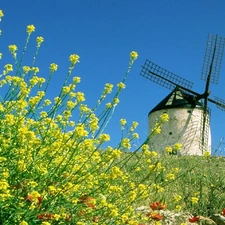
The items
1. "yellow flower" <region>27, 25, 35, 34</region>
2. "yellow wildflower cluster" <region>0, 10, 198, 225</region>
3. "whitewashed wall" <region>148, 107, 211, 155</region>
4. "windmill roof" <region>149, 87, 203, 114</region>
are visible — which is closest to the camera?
"yellow wildflower cluster" <region>0, 10, 198, 225</region>

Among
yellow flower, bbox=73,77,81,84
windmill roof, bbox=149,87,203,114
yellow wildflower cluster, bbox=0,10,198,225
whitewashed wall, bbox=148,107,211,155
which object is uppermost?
windmill roof, bbox=149,87,203,114

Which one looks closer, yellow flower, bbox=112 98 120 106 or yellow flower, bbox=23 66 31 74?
yellow flower, bbox=112 98 120 106

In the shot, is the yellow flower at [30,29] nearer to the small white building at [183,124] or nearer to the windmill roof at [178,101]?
the small white building at [183,124]

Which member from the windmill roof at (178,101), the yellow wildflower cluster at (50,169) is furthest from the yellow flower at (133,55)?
the windmill roof at (178,101)

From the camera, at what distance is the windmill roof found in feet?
A: 90.0

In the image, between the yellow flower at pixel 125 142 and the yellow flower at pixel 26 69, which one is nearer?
the yellow flower at pixel 125 142

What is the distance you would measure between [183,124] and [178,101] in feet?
6.68

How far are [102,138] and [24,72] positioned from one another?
5.30ft

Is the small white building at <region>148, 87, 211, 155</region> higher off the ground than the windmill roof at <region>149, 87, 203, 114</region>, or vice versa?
the windmill roof at <region>149, 87, 203, 114</region>

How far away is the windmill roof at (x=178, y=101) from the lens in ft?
90.0

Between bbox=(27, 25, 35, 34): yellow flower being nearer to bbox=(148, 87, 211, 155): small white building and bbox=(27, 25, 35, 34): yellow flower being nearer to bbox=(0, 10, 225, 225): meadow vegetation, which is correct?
bbox=(0, 10, 225, 225): meadow vegetation

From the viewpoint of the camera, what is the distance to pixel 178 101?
27859 mm

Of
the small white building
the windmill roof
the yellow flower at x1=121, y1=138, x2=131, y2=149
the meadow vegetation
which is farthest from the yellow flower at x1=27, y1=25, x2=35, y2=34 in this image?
the windmill roof

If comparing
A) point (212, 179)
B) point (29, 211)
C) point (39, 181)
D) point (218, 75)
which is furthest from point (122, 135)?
point (218, 75)
